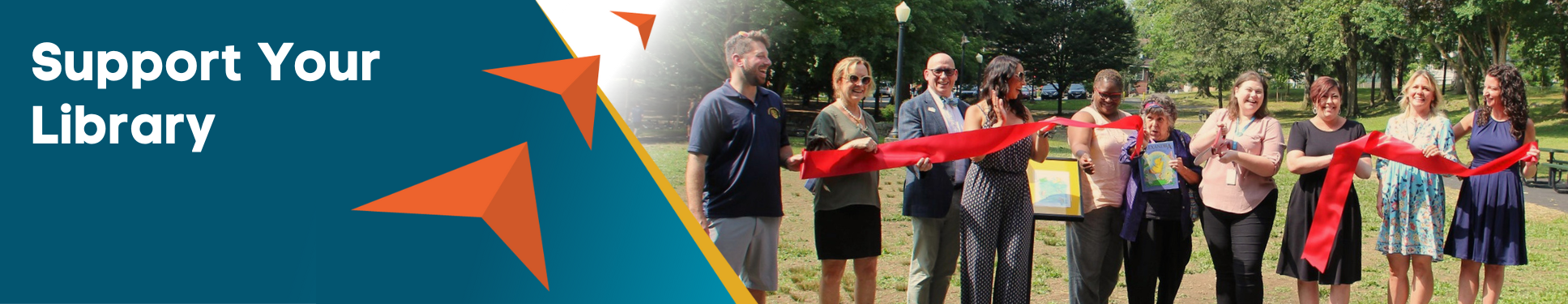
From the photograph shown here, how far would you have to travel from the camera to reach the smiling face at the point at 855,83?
4957 mm

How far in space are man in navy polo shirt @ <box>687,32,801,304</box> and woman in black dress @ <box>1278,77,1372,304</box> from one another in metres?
2.66

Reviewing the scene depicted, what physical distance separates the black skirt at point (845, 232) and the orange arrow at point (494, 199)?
1.42m

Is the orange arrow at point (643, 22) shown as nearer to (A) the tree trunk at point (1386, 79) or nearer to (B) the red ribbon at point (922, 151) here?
(B) the red ribbon at point (922, 151)

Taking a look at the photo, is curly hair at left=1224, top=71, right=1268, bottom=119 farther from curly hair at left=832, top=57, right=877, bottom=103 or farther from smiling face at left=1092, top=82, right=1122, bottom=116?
curly hair at left=832, top=57, right=877, bottom=103

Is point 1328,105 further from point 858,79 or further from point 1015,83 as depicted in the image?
point 858,79

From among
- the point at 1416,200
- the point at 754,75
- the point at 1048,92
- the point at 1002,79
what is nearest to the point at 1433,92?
the point at 1416,200

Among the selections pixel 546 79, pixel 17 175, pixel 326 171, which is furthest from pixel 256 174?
pixel 546 79

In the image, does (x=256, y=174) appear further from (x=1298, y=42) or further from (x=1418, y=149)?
(x=1298, y=42)

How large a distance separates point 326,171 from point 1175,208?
12.7 ft

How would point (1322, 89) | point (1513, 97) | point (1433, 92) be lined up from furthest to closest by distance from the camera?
point (1433, 92) < point (1513, 97) < point (1322, 89)

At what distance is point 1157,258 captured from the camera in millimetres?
5367

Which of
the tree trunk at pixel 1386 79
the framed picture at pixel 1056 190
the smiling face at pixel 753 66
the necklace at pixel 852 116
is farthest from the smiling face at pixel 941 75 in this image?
the tree trunk at pixel 1386 79

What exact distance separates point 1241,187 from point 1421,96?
49.0 inches

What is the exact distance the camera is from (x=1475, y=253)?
560cm
